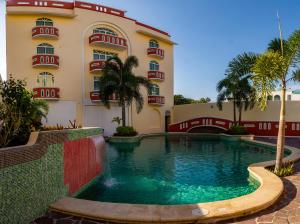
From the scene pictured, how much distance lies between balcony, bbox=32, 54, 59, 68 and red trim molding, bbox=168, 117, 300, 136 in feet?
50.6

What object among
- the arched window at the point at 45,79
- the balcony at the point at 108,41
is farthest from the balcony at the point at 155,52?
the arched window at the point at 45,79

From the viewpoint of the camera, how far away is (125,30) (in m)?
29.6

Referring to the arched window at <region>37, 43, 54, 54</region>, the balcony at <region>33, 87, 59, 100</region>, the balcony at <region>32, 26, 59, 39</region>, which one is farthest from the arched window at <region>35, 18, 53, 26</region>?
the balcony at <region>33, 87, 59, 100</region>

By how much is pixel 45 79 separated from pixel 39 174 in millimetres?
22269

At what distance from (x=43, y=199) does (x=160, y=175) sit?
564cm

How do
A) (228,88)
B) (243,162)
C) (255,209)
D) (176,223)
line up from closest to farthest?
(176,223), (255,209), (243,162), (228,88)

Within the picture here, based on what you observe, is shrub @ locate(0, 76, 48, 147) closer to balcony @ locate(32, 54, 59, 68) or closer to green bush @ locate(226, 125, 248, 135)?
balcony @ locate(32, 54, 59, 68)

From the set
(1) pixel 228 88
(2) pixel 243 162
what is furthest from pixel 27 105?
(1) pixel 228 88

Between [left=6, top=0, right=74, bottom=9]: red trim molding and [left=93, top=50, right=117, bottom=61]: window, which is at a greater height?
[left=6, top=0, right=74, bottom=9]: red trim molding

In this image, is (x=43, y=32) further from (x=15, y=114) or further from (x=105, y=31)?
(x=15, y=114)

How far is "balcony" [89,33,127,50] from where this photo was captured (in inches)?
1051

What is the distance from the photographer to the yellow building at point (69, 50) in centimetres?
2505

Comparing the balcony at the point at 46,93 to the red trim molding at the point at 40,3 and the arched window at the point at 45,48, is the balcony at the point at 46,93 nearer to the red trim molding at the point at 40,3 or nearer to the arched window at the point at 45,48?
the arched window at the point at 45,48

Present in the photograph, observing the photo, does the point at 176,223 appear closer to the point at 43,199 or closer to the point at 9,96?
the point at 43,199
